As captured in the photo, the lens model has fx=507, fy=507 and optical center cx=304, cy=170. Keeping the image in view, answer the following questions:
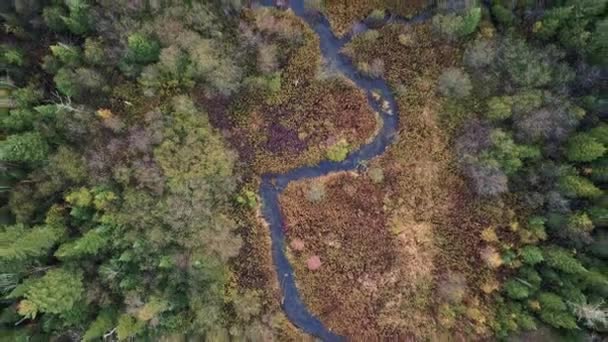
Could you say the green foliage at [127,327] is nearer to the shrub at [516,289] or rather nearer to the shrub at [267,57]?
the shrub at [267,57]

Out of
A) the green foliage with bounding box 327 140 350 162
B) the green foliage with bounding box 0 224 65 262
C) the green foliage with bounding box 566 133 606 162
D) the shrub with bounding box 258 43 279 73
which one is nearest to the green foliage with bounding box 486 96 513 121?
the green foliage with bounding box 566 133 606 162

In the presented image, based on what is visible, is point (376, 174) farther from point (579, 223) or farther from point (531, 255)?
point (579, 223)

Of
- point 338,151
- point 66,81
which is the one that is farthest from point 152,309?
point 338,151

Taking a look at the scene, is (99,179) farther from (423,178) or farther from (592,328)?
(592,328)

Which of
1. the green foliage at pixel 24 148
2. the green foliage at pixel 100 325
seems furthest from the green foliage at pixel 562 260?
the green foliage at pixel 24 148

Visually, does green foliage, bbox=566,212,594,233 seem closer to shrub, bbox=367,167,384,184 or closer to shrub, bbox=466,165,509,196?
shrub, bbox=466,165,509,196

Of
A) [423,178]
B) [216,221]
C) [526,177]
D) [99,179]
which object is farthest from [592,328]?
[99,179]
